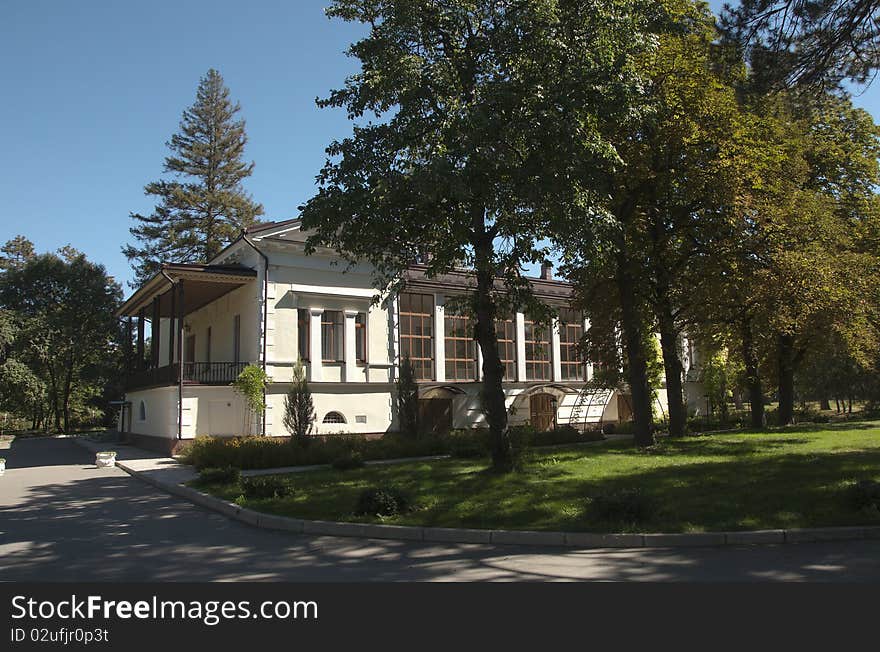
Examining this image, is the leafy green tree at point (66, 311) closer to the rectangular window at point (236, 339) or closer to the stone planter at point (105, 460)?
the rectangular window at point (236, 339)

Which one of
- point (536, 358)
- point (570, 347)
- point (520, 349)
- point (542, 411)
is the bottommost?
point (542, 411)

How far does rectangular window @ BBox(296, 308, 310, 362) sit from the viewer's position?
26.8 meters

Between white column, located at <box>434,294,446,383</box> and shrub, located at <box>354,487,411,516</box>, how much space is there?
750 inches

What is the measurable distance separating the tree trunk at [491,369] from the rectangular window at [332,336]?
14.2 meters

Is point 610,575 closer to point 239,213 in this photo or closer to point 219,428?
point 219,428

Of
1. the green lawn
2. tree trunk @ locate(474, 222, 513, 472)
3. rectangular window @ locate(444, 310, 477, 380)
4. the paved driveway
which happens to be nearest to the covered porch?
rectangular window @ locate(444, 310, 477, 380)

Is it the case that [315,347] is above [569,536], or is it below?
above

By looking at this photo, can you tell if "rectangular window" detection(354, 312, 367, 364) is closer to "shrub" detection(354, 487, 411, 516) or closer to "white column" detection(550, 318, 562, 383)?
"white column" detection(550, 318, 562, 383)

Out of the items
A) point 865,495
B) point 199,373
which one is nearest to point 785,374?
point 865,495

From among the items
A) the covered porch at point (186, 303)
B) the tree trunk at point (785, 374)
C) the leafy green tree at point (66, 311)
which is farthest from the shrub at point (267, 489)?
the leafy green tree at point (66, 311)

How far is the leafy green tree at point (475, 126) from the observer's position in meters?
12.4

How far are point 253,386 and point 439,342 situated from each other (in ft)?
29.8

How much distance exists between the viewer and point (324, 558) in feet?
28.2

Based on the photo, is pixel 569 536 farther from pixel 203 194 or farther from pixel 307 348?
pixel 203 194
